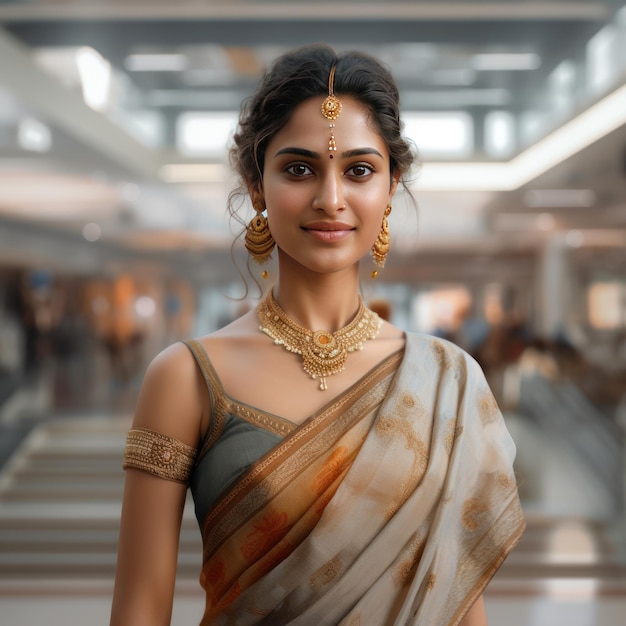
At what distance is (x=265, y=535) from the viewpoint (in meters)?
1.25

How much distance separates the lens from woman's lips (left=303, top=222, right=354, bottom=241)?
125cm

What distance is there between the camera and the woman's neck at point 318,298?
1.36m

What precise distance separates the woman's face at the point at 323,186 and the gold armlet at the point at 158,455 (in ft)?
1.10

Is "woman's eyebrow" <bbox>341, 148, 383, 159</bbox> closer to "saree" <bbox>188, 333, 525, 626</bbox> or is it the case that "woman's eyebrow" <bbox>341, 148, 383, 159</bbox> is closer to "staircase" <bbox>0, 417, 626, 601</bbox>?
"saree" <bbox>188, 333, 525, 626</bbox>

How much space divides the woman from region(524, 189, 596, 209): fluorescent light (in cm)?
709

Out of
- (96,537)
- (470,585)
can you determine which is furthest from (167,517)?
(96,537)

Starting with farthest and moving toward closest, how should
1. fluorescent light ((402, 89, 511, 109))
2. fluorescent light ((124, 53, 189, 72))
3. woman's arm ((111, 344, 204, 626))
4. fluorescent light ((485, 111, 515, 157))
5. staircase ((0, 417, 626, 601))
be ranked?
fluorescent light ((485, 111, 515, 157))
fluorescent light ((402, 89, 511, 109))
fluorescent light ((124, 53, 189, 72))
staircase ((0, 417, 626, 601))
woman's arm ((111, 344, 204, 626))

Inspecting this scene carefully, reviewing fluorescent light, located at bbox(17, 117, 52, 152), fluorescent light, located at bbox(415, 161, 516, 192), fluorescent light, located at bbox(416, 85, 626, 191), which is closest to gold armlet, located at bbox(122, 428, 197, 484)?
fluorescent light, located at bbox(416, 85, 626, 191)

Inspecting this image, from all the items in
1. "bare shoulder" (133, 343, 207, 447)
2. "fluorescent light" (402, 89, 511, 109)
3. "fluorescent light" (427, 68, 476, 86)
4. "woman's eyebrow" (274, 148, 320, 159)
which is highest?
"fluorescent light" (427, 68, 476, 86)

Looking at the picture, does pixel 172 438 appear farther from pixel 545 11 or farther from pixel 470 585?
pixel 545 11

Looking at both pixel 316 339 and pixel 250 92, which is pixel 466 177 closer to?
pixel 250 92

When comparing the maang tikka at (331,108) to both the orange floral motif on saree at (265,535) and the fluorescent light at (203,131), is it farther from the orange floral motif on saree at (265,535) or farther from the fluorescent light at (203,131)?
the fluorescent light at (203,131)

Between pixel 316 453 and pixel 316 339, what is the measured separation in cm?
19

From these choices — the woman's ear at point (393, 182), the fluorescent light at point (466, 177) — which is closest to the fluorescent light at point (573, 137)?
the fluorescent light at point (466, 177)
